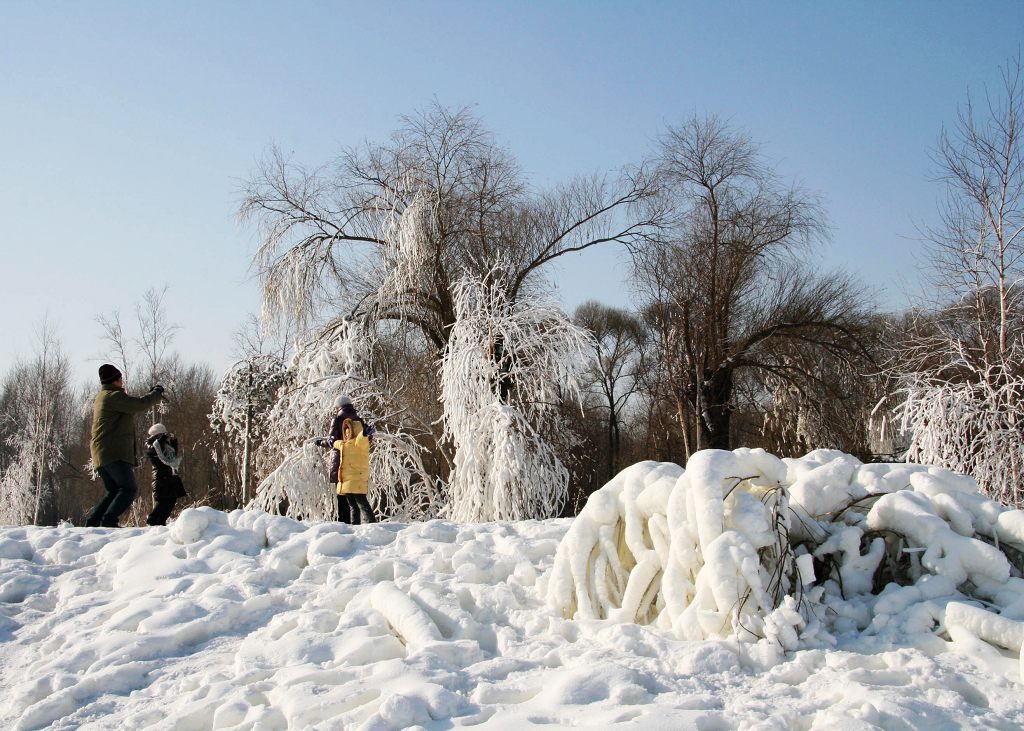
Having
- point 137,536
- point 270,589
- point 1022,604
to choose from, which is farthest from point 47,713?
point 1022,604

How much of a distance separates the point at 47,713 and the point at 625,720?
8.02 ft

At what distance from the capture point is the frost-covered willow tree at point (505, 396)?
34.3 feet

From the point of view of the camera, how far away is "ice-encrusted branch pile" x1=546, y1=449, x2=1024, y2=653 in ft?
12.2

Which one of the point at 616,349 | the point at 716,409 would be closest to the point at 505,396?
the point at 716,409

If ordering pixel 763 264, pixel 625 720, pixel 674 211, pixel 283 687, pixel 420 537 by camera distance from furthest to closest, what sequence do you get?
pixel 763 264
pixel 674 211
pixel 420 537
pixel 283 687
pixel 625 720

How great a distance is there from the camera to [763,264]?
→ 16.7m

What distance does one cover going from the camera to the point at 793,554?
158 inches

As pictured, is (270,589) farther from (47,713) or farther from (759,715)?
(759,715)

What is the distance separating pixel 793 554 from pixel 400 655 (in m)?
1.93

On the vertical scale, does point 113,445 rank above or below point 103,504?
above

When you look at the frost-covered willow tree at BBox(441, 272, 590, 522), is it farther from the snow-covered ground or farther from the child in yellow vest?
the snow-covered ground

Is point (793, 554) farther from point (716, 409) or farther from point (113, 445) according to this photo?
point (716, 409)

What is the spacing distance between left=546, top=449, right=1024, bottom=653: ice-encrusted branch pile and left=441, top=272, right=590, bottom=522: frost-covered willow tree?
5991 millimetres

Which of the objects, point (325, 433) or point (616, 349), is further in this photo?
point (616, 349)
